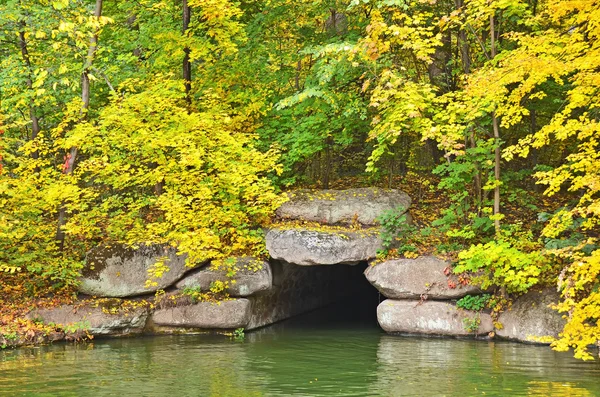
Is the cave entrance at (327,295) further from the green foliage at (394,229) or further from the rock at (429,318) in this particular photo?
the green foliage at (394,229)

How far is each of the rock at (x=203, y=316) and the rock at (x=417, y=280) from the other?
117 inches

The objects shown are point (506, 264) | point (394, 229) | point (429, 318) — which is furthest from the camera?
point (394, 229)

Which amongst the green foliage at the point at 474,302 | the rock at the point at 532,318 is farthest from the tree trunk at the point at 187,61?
the rock at the point at 532,318

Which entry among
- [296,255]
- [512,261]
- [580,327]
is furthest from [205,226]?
[580,327]

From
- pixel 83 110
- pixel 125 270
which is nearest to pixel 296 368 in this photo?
pixel 125 270

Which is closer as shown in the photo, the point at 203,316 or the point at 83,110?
the point at 203,316

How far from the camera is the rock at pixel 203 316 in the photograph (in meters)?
14.8

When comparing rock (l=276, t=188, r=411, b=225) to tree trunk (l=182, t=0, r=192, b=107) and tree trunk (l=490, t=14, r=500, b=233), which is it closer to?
tree trunk (l=490, t=14, r=500, b=233)

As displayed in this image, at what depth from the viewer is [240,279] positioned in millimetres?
15086

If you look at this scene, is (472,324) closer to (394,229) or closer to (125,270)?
(394,229)

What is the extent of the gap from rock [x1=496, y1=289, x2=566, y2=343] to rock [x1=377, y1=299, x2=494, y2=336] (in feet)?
1.21

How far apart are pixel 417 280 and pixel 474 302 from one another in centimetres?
122

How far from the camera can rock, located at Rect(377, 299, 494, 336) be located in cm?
1388

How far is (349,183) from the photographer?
18719 mm
